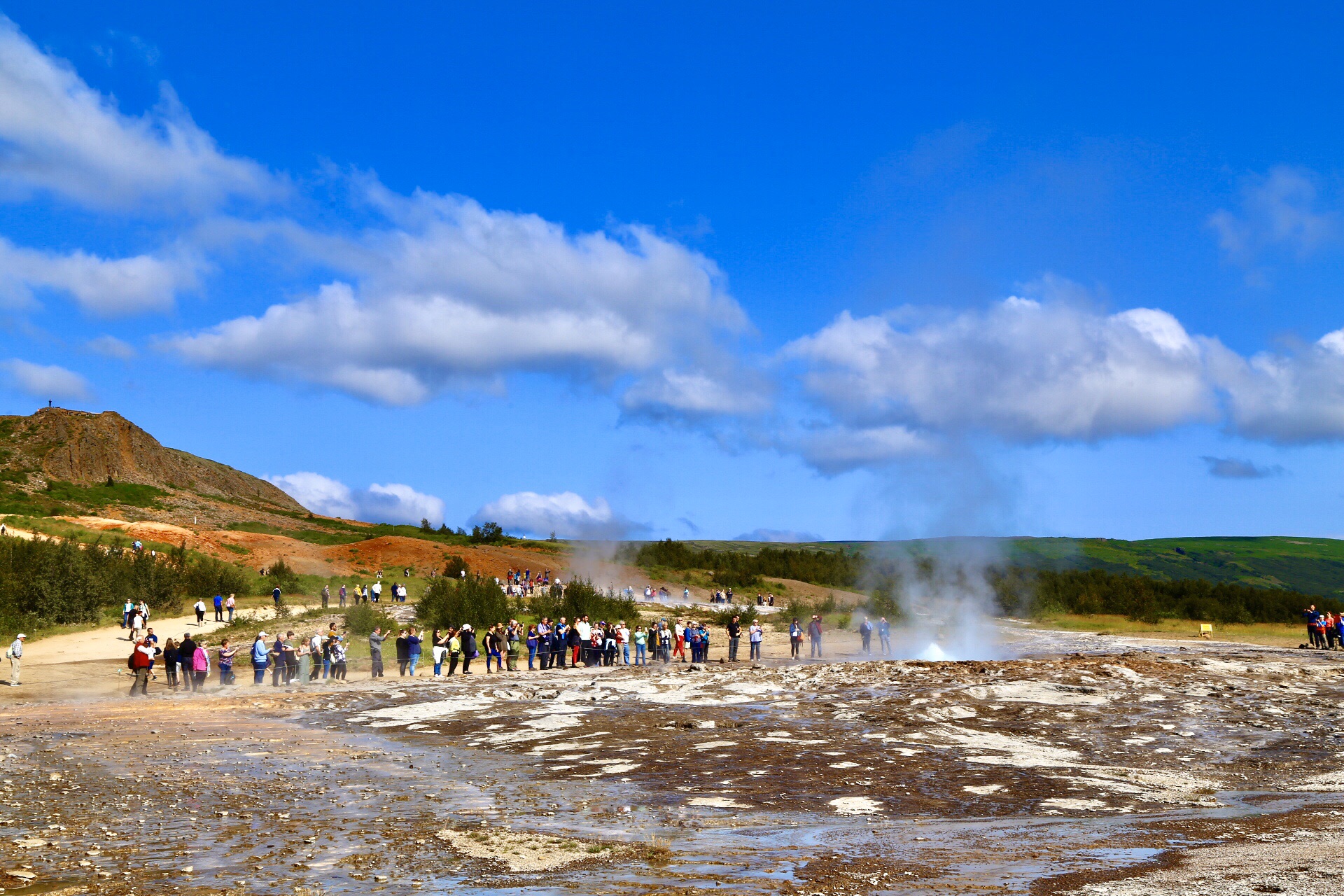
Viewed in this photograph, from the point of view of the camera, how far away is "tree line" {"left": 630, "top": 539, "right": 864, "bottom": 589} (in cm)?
7912

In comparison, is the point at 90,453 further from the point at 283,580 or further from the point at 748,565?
the point at 748,565

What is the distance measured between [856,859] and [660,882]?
6.33ft

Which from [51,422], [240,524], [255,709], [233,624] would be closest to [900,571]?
[233,624]

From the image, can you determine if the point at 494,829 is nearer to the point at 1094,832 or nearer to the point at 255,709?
the point at 1094,832

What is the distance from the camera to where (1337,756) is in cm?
1555

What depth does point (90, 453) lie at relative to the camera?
363 feet

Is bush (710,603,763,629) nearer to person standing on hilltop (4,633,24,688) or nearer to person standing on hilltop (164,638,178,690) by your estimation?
person standing on hilltop (164,638,178,690)

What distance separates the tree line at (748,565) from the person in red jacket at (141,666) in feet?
167

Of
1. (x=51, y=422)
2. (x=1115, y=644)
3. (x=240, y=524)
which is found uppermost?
(x=51, y=422)

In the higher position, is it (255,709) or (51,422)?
(51,422)

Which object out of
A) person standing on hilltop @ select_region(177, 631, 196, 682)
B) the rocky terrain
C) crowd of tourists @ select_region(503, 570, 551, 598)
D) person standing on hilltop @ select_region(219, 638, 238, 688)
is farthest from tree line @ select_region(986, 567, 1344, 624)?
person standing on hilltop @ select_region(177, 631, 196, 682)

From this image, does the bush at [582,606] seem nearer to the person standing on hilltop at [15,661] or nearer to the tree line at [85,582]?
the tree line at [85,582]

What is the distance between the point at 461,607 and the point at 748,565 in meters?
45.9

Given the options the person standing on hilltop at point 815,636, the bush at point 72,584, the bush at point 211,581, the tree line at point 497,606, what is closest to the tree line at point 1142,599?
the tree line at point 497,606
